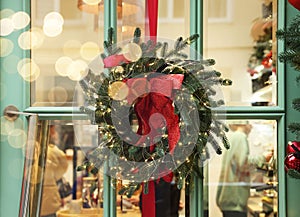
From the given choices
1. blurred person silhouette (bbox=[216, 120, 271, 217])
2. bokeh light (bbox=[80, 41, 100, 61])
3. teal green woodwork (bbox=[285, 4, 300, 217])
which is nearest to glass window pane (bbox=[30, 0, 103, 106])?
bokeh light (bbox=[80, 41, 100, 61])

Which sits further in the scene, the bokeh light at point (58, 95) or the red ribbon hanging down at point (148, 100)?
the bokeh light at point (58, 95)

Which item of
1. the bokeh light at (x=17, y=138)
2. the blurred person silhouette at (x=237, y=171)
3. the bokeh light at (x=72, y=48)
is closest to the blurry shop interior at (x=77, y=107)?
the bokeh light at (x=17, y=138)

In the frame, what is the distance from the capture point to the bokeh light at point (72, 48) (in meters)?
1.81

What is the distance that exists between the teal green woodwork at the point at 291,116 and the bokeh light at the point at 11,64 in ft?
2.57

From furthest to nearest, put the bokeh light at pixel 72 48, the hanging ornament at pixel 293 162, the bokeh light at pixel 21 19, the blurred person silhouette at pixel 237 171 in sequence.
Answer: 1. the blurred person silhouette at pixel 237 171
2. the bokeh light at pixel 72 48
3. the bokeh light at pixel 21 19
4. the hanging ornament at pixel 293 162

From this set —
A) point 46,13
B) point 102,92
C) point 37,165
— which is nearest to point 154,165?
point 102,92

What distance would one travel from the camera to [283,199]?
143cm

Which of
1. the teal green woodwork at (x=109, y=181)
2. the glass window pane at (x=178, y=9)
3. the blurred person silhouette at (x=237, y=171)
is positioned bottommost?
the blurred person silhouette at (x=237, y=171)

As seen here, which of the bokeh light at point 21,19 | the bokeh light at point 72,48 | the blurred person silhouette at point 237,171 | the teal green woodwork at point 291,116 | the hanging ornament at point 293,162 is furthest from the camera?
the blurred person silhouette at point 237,171

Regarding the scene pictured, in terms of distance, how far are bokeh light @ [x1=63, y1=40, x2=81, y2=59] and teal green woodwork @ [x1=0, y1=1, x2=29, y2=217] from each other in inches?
11.7

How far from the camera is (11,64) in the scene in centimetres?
153

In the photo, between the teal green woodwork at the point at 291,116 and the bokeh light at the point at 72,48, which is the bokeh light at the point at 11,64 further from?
the teal green woodwork at the point at 291,116

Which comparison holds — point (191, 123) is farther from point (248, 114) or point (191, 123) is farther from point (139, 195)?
point (139, 195)

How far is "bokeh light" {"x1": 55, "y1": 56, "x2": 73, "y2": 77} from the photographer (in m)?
1.72
